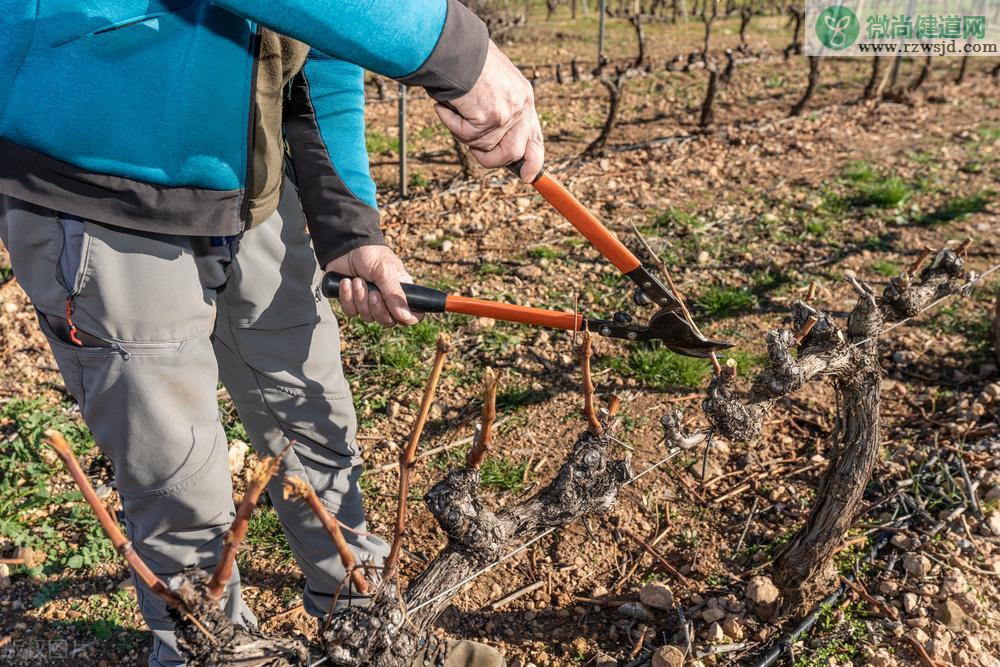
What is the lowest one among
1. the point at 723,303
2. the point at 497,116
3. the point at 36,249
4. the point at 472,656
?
the point at 723,303

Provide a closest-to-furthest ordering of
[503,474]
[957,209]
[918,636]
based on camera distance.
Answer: [918,636] → [503,474] → [957,209]

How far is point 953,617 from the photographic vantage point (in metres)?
2.65

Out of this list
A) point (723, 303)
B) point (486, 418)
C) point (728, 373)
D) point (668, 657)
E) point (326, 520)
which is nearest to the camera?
point (326, 520)

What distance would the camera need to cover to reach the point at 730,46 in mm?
12164

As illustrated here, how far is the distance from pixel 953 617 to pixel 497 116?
2300 mm

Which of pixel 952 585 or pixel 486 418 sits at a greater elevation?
pixel 486 418

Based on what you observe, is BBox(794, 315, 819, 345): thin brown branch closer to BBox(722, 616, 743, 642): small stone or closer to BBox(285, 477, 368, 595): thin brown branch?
BBox(722, 616, 743, 642): small stone

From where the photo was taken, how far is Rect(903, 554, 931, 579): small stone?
9.26ft

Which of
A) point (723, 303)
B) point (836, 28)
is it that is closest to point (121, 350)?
point (723, 303)

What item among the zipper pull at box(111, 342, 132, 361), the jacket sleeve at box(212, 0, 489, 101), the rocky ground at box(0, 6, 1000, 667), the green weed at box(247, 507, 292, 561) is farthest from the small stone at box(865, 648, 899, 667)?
the zipper pull at box(111, 342, 132, 361)

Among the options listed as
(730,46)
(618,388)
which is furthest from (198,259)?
(730,46)

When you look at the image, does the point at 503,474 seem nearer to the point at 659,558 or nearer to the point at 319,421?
the point at 659,558

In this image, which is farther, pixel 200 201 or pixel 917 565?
pixel 917 565

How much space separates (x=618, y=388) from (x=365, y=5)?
271 cm
